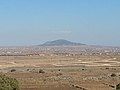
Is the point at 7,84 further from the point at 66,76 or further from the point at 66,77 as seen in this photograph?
the point at 66,76

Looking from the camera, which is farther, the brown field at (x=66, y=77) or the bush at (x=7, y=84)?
the brown field at (x=66, y=77)

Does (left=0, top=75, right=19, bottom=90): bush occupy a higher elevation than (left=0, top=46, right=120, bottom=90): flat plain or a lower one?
higher

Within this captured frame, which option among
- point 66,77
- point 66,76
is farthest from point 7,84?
point 66,76

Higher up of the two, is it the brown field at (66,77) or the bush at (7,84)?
the bush at (7,84)

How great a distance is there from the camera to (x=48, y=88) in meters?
38.6

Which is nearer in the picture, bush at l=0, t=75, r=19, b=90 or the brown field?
bush at l=0, t=75, r=19, b=90

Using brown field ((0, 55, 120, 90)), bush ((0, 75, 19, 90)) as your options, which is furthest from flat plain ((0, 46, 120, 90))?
bush ((0, 75, 19, 90))

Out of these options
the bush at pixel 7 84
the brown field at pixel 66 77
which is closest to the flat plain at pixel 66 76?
the brown field at pixel 66 77

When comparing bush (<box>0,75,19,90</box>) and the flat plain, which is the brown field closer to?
the flat plain

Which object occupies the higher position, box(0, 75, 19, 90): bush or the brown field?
box(0, 75, 19, 90): bush

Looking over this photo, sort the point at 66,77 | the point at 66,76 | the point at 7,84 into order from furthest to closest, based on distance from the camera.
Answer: the point at 66,76 → the point at 66,77 → the point at 7,84

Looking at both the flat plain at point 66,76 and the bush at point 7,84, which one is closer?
the bush at point 7,84

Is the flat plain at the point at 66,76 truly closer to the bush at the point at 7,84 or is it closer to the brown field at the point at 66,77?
the brown field at the point at 66,77

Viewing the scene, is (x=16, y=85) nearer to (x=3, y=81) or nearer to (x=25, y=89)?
(x=3, y=81)
